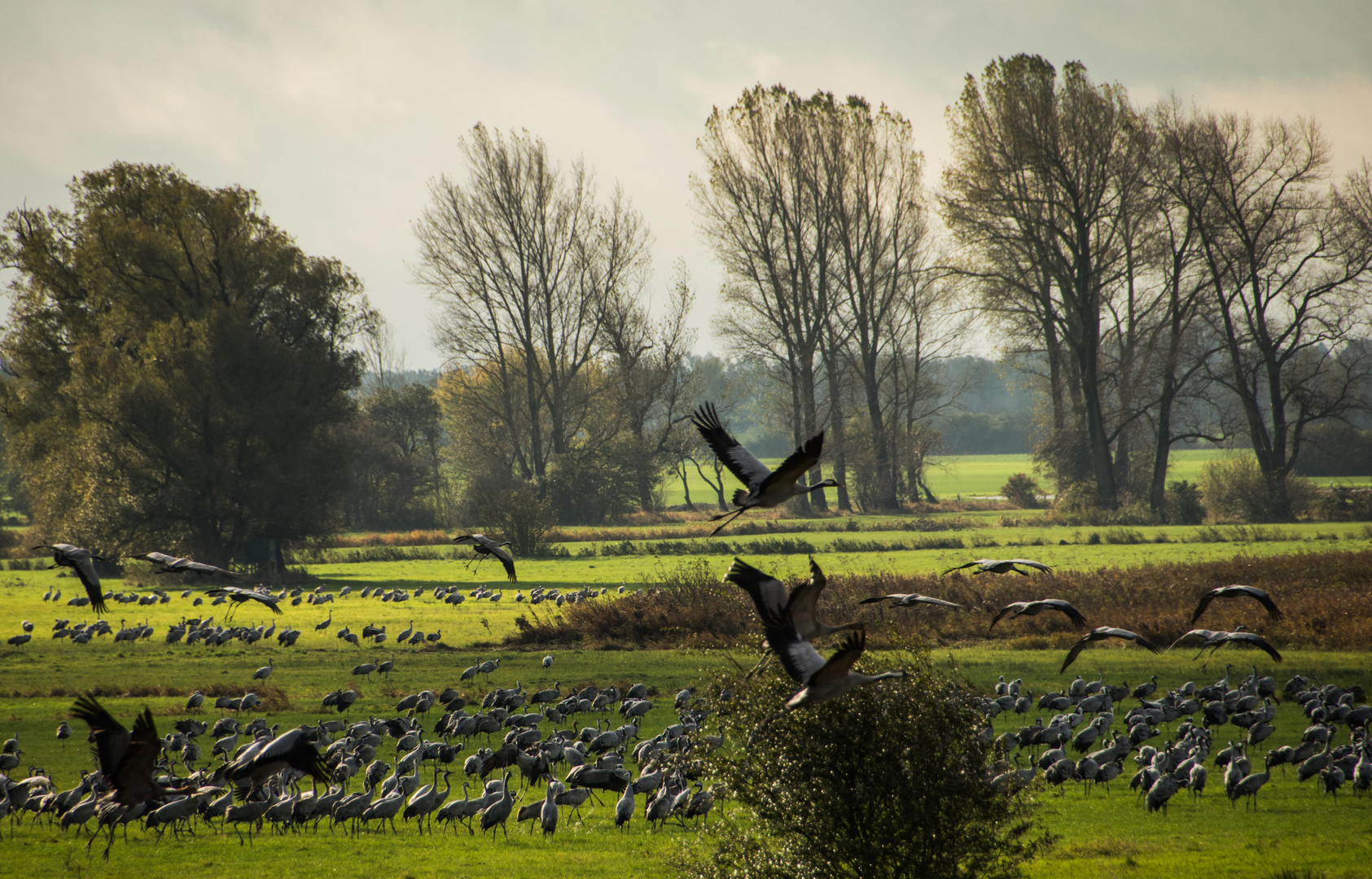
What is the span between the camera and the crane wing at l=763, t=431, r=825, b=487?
234 inches

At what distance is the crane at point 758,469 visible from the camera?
6117 millimetres

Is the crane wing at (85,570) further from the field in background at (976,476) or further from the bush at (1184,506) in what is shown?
the field in background at (976,476)

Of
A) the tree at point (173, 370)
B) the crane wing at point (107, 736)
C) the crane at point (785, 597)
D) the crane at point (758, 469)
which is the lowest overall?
the crane wing at point (107, 736)

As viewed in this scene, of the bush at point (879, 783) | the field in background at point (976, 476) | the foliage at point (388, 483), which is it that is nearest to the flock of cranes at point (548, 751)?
the bush at point (879, 783)

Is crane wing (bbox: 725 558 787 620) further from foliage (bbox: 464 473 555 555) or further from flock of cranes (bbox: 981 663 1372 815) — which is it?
foliage (bbox: 464 473 555 555)

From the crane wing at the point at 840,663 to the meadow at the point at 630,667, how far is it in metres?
2.11

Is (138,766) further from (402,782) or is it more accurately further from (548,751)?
(548,751)

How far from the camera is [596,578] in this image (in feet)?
123

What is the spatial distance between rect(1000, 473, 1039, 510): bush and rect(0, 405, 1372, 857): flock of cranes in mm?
48686

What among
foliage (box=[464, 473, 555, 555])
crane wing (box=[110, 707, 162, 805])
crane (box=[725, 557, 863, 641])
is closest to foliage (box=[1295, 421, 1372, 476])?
foliage (box=[464, 473, 555, 555])

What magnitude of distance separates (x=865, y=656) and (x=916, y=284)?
209 ft

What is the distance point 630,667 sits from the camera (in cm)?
2267

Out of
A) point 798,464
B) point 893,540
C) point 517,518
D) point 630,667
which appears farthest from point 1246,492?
point 798,464

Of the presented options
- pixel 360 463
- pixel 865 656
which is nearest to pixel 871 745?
pixel 865 656
